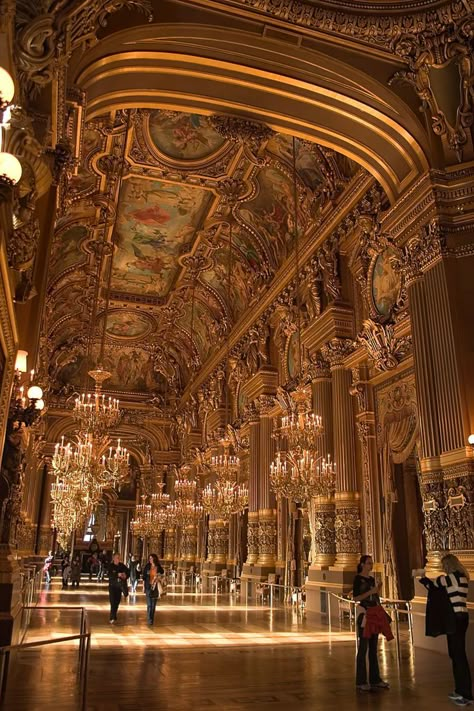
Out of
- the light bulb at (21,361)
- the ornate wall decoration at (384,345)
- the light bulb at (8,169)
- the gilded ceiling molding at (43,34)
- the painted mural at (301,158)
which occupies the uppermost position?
the painted mural at (301,158)

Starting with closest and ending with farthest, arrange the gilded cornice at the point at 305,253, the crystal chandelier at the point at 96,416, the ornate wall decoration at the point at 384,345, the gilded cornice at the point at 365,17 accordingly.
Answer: the gilded cornice at the point at 365,17
the ornate wall decoration at the point at 384,345
the crystal chandelier at the point at 96,416
the gilded cornice at the point at 305,253

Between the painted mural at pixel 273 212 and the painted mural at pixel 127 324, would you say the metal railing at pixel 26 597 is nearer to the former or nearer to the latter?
the painted mural at pixel 273 212

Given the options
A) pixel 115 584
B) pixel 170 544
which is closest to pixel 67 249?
pixel 115 584

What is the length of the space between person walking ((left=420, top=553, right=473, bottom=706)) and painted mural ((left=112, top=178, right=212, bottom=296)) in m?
12.7

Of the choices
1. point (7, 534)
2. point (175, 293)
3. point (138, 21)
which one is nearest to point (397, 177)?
point (138, 21)

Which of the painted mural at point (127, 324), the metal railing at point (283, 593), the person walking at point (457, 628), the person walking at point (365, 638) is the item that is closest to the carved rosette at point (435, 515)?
the person walking at point (365, 638)

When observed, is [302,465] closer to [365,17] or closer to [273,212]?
[365,17]

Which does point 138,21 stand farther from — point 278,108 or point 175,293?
point 175,293

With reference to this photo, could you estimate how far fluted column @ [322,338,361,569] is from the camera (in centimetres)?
1187

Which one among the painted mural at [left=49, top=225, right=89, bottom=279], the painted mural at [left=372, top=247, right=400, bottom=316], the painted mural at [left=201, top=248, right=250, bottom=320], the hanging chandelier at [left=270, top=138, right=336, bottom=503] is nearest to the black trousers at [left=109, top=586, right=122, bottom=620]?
the hanging chandelier at [left=270, top=138, right=336, bottom=503]

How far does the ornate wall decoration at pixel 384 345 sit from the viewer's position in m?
11.1

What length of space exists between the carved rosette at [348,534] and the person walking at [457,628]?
20.9ft

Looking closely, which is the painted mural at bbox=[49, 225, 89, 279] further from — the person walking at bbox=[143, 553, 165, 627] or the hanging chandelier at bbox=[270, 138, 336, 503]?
the hanging chandelier at bbox=[270, 138, 336, 503]

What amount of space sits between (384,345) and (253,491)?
787 cm
